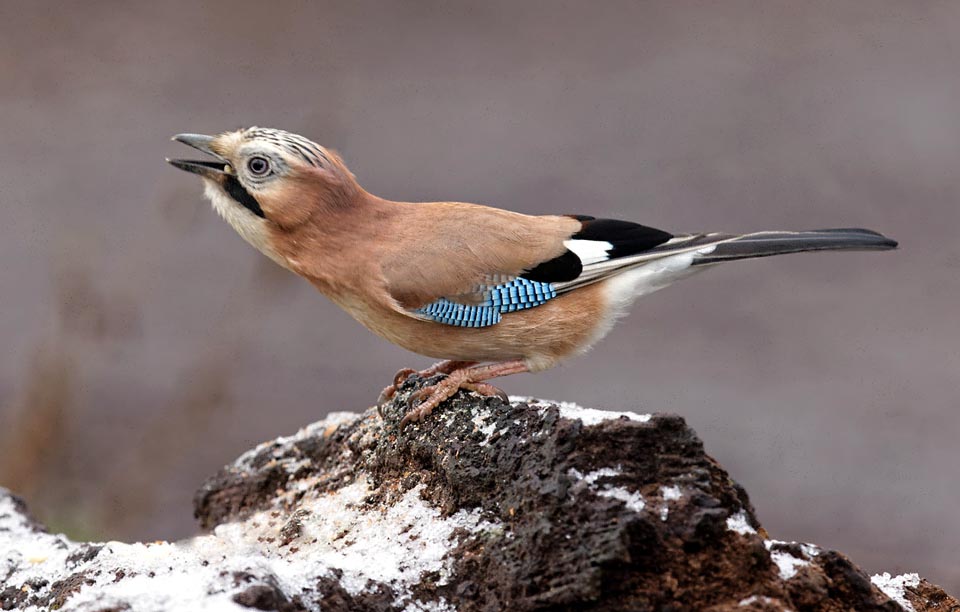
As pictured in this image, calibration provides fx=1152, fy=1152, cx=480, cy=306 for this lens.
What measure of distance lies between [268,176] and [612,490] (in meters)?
2.22

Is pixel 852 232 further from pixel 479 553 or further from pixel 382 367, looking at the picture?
pixel 382 367

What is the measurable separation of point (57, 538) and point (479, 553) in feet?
6.52

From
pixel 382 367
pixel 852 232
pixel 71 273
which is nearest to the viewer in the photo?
pixel 852 232

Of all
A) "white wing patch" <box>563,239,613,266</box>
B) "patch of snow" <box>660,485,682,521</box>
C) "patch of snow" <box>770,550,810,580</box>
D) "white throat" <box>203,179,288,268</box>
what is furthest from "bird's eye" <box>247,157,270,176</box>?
"patch of snow" <box>770,550,810,580</box>

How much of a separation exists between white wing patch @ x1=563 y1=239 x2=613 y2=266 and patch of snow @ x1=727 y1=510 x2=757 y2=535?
5.77 feet

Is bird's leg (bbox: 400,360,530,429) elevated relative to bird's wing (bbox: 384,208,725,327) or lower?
lower

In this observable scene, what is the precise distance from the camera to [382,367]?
10414 mm

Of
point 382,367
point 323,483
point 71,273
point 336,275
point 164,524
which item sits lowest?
point 323,483

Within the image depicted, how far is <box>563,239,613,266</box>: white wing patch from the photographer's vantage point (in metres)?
4.93

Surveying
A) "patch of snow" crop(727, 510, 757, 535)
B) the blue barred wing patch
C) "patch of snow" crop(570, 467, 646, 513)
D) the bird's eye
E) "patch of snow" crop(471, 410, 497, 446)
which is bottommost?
"patch of snow" crop(727, 510, 757, 535)

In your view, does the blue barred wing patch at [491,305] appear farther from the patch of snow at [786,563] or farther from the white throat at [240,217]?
the patch of snow at [786,563]

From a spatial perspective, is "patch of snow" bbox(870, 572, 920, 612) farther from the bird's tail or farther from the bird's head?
the bird's head

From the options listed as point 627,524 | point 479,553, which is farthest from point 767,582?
point 479,553

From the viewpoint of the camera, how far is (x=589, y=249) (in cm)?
496
